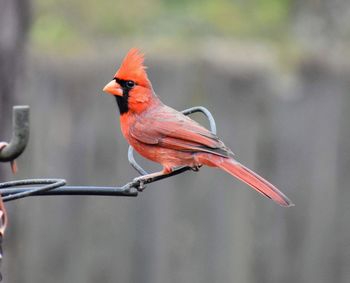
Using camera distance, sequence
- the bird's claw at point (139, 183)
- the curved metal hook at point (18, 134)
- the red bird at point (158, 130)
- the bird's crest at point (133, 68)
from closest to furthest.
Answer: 1. the curved metal hook at point (18, 134)
2. the bird's claw at point (139, 183)
3. the bird's crest at point (133, 68)
4. the red bird at point (158, 130)

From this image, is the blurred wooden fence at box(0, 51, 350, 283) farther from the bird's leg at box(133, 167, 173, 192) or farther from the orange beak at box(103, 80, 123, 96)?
the bird's leg at box(133, 167, 173, 192)

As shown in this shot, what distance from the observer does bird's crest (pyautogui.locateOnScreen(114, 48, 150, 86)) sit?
327cm

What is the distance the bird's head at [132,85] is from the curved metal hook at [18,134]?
1.11 meters

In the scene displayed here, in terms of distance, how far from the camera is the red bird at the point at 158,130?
340cm

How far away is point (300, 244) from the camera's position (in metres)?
5.73

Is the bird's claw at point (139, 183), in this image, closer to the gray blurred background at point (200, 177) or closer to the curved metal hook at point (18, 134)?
the curved metal hook at point (18, 134)

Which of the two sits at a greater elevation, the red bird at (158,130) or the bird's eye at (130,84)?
the bird's eye at (130,84)

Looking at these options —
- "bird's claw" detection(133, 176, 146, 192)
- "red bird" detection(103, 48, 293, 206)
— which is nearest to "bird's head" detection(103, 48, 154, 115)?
"red bird" detection(103, 48, 293, 206)

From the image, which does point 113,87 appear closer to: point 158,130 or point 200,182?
point 158,130

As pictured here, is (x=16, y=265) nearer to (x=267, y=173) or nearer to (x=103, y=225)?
(x=103, y=225)

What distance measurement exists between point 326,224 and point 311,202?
7.3 inches

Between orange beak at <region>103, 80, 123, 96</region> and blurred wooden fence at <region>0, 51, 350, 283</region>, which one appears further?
blurred wooden fence at <region>0, 51, 350, 283</region>

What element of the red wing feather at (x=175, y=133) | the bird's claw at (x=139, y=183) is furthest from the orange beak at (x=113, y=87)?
the bird's claw at (x=139, y=183)

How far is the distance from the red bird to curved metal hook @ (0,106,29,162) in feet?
3.81
